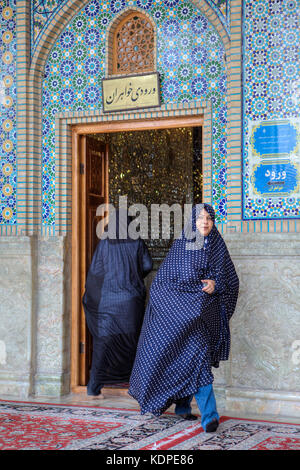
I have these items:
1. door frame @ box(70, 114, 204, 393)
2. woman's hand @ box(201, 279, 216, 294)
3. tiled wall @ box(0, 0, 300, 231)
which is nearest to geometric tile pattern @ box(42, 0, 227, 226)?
tiled wall @ box(0, 0, 300, 231)

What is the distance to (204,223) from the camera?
3750mm

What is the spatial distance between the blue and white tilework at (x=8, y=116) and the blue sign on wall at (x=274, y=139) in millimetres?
1906

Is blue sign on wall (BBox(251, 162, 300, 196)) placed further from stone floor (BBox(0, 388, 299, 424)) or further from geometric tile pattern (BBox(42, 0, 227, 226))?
stone floor (BBox(0, 388, 299, 424))

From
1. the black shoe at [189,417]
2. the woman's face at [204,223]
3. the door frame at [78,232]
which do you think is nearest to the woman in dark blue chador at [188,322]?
the woman's face at [204,223]

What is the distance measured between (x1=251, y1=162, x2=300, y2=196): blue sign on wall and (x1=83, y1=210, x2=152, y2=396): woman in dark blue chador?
1.02 meters

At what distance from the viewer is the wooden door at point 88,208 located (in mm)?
4906

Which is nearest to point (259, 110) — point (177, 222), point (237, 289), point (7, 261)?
point (237, 289)

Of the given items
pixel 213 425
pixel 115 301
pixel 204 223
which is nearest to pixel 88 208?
pixel 115 301

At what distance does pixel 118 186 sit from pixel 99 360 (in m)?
2.26

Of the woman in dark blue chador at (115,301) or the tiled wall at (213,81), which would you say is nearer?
the tiled wall at (213,81)

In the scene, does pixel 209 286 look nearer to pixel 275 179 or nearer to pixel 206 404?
pixel 206 404

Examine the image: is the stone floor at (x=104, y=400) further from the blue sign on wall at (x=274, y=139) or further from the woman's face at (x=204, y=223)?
the blue sign on wall at (x=274, y=139)

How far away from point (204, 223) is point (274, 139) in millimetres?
841

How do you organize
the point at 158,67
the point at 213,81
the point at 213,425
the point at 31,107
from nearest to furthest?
1. the point at 213,425
2. the point at 213,81
3. the point at 158,67
4. the point at 31,107
